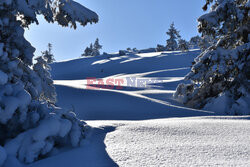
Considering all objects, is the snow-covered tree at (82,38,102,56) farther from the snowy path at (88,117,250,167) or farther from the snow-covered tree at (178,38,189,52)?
the snowy path at (88,117,250,167)

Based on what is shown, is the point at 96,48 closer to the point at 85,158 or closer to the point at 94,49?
the point at 94,49

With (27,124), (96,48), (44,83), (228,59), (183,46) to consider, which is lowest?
(27,124)

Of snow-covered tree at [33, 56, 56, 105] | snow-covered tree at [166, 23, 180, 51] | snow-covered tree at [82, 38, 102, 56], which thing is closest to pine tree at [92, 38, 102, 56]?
snow-covered tree at [82, 38, 102, 56]

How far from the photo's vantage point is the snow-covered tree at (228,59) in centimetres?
648

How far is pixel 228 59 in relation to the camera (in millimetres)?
6738

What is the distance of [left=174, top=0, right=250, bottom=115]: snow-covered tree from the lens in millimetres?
6484

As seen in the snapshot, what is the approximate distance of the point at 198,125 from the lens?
3.48m

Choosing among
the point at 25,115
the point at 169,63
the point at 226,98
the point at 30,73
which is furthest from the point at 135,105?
the point at 169,63

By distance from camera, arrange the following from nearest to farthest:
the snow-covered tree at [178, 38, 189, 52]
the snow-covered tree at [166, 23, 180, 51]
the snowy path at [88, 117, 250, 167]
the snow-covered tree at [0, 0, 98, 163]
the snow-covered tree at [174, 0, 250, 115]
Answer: the snowy path at [88, 117, 250, 167] → the snow-covered tree at [0, 0, 98, 163] → the snow-covered tree at [174, 0, 250, 115] → the snow-covered tree at [178, 38, 189, 52] → the snow-covered tree at [166, 23, 180, 51]

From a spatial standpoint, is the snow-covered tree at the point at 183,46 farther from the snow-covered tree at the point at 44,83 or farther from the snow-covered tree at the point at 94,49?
the snow-covered tree at the point at 94,49

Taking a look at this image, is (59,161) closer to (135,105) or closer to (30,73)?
(30,73)

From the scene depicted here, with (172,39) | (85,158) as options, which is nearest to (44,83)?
(85,158)

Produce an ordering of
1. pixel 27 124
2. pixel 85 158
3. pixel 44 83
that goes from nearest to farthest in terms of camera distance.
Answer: pixel 85 158
pixel 27 124
pixel 44 83

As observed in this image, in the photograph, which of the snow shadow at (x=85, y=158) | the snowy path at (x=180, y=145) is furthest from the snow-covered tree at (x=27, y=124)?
the snowy path at (x=180, y=145)
